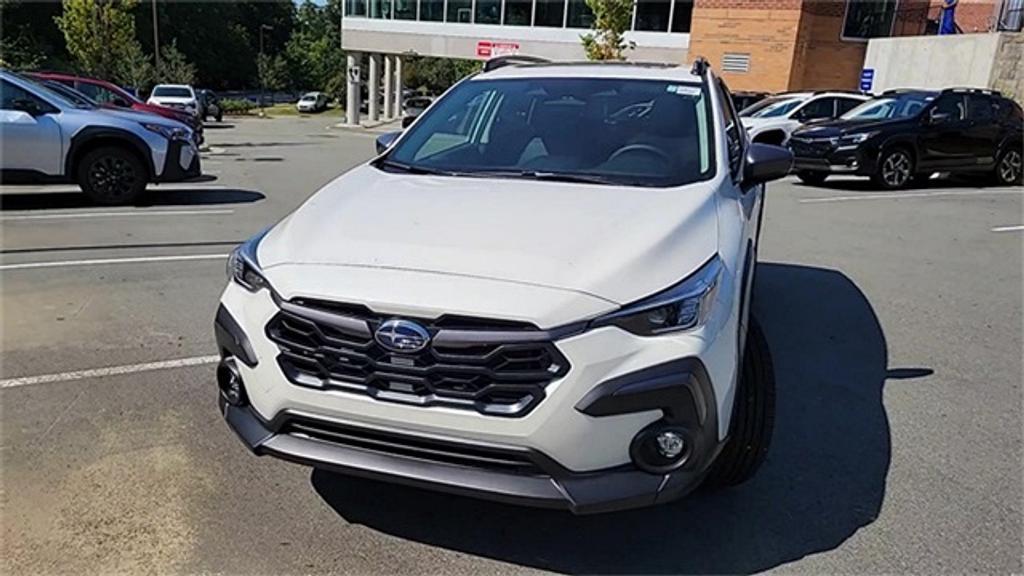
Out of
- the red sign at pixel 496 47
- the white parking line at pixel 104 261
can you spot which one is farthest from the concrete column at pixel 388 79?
the white parking line at pixel 104 261

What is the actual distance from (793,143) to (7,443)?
40.7 ft

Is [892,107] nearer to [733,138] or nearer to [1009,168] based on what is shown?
[1009,168]

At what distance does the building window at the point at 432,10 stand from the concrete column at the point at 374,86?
5.33 metres

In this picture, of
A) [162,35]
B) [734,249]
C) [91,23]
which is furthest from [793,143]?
[162,35]

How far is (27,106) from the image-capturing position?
8.47m

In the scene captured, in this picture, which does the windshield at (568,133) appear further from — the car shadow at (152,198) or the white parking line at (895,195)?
the white parking line at (895,195)

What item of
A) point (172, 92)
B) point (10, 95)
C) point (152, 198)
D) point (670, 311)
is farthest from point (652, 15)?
point (670, 311)

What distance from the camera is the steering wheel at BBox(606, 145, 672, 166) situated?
3535 mm

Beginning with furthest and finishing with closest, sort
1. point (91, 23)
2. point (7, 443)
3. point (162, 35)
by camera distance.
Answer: point (162, 35), point (91, 23), point (7, 443)

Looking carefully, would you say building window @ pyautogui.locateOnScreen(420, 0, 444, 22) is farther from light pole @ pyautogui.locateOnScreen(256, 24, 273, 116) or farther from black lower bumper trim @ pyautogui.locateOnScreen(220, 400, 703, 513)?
black lower bumper trim @ pyautogui.locateOnScreen(220, 400, 703, 513)

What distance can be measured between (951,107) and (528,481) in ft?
44.7

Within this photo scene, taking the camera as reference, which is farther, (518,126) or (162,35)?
(162,35)

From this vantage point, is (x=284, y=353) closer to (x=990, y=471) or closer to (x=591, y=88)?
(x=591, y=88)

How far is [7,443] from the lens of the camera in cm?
332
